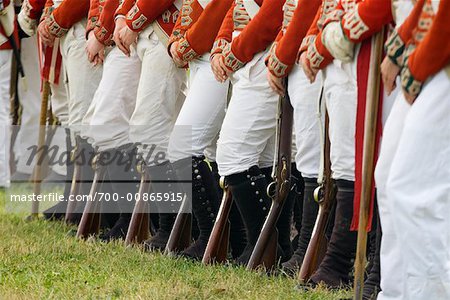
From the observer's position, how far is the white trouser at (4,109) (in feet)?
28.9

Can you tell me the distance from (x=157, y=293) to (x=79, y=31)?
2.85m

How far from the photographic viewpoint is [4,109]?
885 cm

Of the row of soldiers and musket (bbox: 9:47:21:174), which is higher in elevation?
the row of soldiers

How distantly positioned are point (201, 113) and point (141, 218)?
39.2 inches

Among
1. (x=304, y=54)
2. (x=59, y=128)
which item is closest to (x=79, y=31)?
(x=59, y=128)

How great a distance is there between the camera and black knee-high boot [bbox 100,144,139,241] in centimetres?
749

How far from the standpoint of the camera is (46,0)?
832cm

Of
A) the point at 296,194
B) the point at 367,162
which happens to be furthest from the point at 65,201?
the point at 367,162

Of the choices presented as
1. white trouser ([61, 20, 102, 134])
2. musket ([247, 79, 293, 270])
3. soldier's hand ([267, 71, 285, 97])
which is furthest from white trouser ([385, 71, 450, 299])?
white trouser ([61, 20, 102, 134])

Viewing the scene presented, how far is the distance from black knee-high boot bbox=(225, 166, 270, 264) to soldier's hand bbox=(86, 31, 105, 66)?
164 centimetres

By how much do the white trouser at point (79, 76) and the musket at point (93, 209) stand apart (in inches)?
12.6

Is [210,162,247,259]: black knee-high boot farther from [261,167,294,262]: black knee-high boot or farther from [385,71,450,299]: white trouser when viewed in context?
[385,71,450,299]: white trouser

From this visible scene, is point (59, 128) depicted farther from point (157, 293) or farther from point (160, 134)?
point (157, 293)

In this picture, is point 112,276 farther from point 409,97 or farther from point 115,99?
point 409,97
